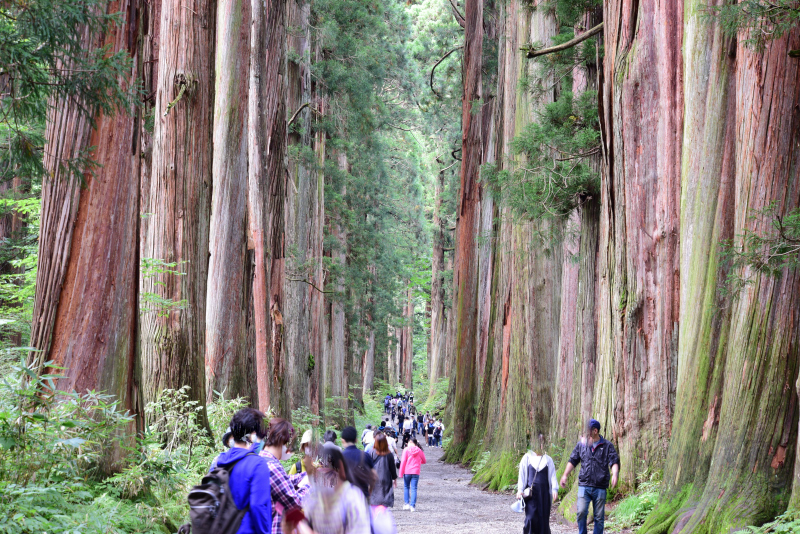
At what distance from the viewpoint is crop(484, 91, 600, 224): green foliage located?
1343 centimetres

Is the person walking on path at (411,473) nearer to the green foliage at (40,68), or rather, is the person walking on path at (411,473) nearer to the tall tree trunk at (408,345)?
the green foliage at (40,68)

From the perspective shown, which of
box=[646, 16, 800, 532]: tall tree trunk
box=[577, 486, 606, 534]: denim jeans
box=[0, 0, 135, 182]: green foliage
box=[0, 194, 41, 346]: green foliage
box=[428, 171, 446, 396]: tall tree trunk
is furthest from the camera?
box=[428, 171, 446, 396]: tall tree trunk

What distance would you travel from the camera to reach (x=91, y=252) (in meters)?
7.05

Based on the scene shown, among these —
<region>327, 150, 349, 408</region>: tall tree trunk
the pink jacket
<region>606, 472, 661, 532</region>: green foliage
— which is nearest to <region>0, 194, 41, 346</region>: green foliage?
the pink jacket

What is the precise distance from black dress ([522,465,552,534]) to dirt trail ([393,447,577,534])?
204cm

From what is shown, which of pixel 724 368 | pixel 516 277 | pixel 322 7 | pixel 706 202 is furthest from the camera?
pixel 322 7

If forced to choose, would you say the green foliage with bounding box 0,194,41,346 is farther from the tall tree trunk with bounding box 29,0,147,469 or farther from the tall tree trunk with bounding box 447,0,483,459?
the tall tree trunk with bounding box 447,0,483,459

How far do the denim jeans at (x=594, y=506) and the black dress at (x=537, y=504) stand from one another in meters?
0.54

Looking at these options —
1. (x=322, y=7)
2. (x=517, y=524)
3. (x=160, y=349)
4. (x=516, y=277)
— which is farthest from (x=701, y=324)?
(x=322, y=7)

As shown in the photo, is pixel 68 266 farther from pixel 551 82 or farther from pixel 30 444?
pixel 551 82

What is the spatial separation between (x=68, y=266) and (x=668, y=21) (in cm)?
860

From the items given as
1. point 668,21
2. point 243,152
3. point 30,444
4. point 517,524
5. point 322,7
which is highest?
point 322,7

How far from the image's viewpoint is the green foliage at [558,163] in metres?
13.4

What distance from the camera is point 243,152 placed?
499 inches
